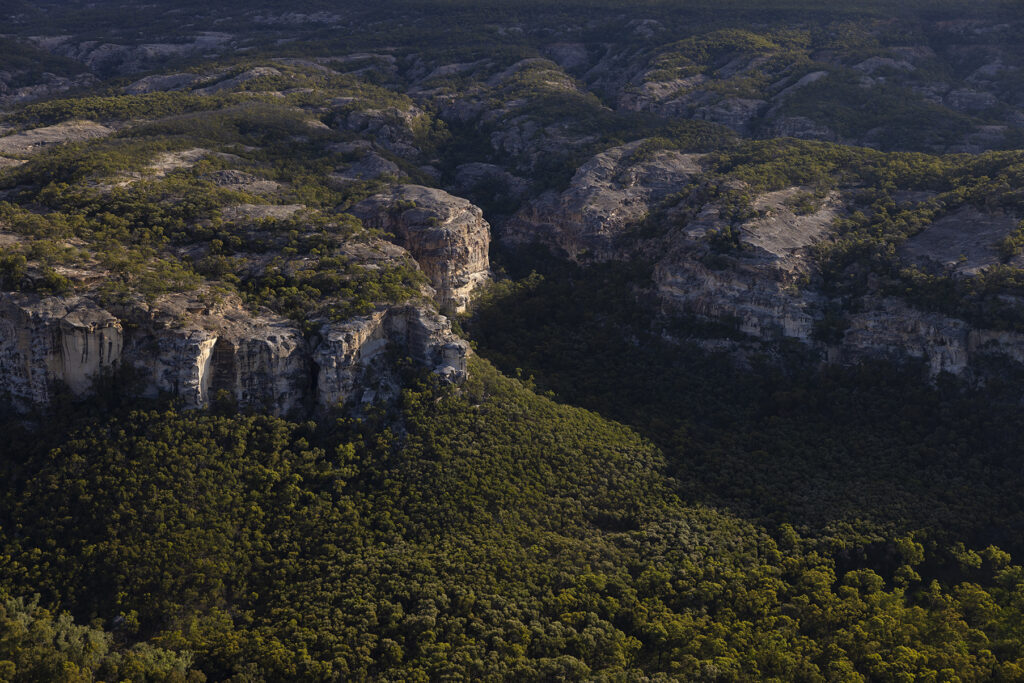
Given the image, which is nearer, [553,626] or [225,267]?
[553,626]

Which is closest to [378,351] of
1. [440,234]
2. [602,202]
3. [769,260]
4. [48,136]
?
[440,234]

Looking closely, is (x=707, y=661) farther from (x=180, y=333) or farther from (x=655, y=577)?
(x=180, y=333)

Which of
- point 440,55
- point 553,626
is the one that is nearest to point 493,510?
point 553,626

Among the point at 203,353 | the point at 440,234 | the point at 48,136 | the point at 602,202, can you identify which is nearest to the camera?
the point at 203,353

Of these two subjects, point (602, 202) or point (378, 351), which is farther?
point (602, 202)

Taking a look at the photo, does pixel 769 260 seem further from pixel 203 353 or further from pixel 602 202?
pixel 203 353

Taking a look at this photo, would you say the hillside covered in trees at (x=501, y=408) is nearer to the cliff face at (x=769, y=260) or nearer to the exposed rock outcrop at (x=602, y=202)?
the cliff face at (x=769, y=260)

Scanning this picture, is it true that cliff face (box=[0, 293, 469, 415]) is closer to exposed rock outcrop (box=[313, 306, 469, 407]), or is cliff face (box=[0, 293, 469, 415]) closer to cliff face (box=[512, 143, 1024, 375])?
exposed rock outcrop (box=[313, 306, 469, 407])
